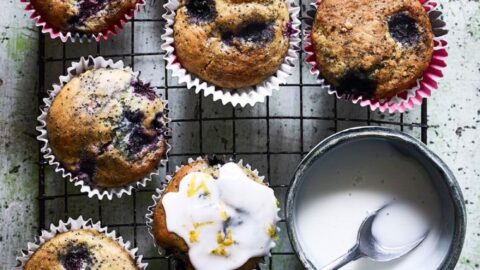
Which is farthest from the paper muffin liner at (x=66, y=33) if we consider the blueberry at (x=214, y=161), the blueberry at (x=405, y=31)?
the blueberry at (x=405, y=31)

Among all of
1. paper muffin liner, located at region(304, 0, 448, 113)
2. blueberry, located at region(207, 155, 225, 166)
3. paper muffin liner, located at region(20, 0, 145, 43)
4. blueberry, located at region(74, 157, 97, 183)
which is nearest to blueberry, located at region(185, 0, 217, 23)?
paper muffin liner, located at region(20, 0, 145, 43)

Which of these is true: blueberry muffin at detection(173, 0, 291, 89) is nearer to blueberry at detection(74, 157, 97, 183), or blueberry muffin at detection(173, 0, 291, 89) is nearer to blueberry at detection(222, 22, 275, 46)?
blueberry at detection(222, 22, 275, 46)

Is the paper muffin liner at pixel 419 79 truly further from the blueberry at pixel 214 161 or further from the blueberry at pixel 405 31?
the blueberry at pixel 214 161

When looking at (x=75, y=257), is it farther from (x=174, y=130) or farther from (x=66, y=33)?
(x=66, y=33)

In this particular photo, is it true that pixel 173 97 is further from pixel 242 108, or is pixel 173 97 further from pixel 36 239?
pixel 36 239

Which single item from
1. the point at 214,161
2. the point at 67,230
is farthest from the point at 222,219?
the point at 67,230

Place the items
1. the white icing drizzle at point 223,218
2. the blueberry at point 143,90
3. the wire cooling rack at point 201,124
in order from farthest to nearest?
the wire cooling rack at point 201,124, the blueberry at point 143,90, the white icing drizzle at point 223,218
